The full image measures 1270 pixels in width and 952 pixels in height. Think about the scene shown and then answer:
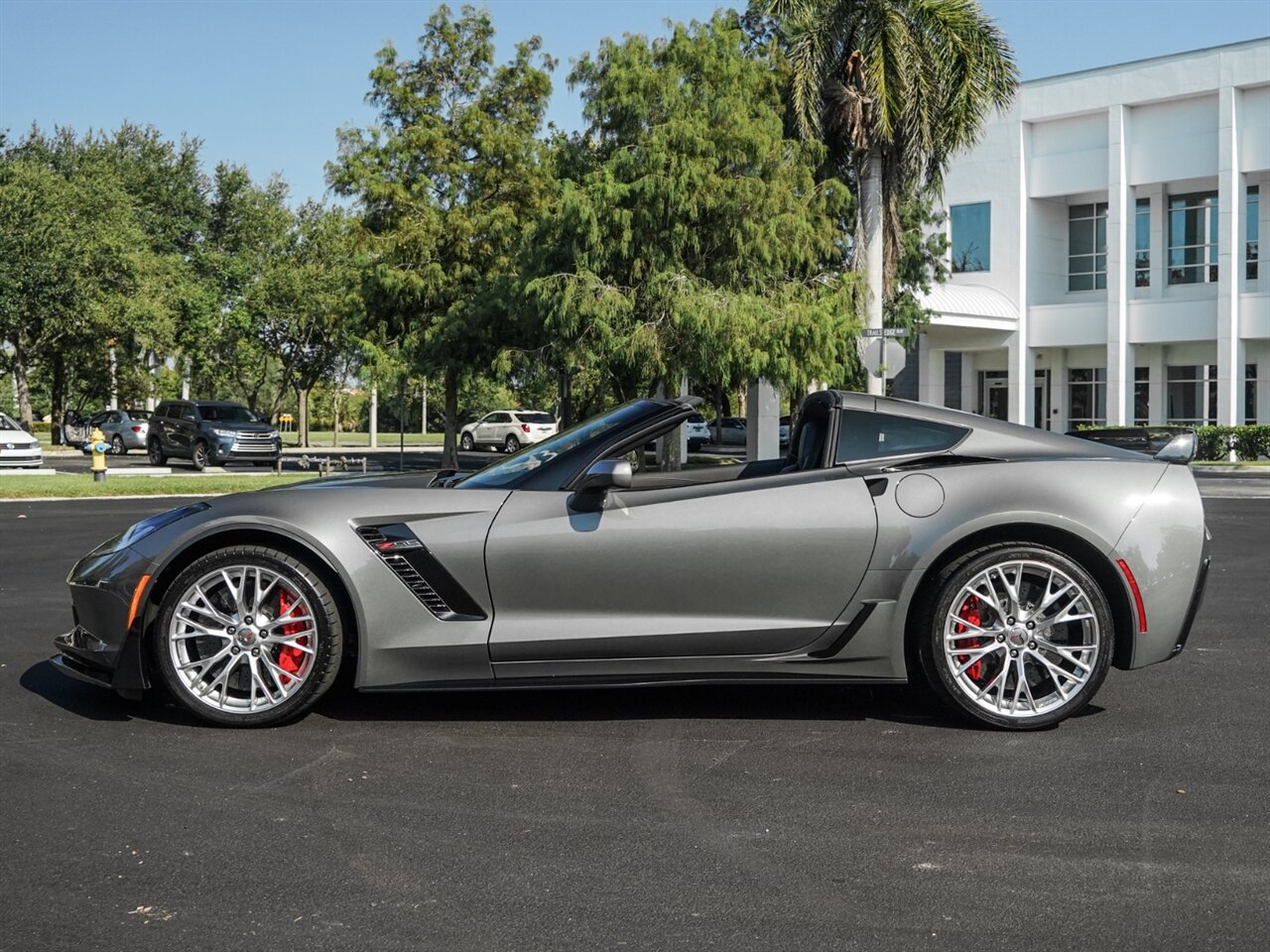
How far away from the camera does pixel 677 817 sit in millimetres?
4281

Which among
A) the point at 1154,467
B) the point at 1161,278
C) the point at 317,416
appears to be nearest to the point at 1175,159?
the point at 1161,278

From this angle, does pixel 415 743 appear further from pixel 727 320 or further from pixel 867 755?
pixel 727 320

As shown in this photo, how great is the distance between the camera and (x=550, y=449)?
5684 mm

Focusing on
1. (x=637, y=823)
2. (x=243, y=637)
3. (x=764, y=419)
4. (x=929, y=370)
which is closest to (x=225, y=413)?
(x=764, y=419)

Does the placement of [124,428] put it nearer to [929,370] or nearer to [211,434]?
[211,434]

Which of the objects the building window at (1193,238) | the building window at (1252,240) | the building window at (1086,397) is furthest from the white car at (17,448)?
the building window at (1252,240)

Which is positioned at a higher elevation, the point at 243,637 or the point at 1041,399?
the point at 1041,399

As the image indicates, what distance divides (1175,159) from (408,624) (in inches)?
1589

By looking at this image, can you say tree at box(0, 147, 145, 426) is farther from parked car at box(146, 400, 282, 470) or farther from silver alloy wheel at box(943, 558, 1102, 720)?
silver alloy wheel at box(943, 558, 1102, 720)

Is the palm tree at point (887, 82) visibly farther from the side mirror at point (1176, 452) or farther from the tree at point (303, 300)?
the tree at point (303, 300)

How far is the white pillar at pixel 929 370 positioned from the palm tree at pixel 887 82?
17477mm

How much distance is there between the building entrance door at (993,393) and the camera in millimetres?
46281

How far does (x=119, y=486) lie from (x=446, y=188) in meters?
10.3

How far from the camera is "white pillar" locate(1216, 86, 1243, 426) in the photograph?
38750 millimetres
